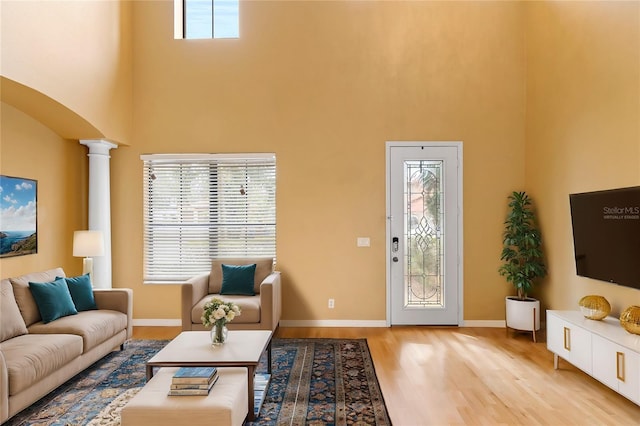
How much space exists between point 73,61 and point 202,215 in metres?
2.29

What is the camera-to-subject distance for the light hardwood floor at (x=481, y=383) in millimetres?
2914

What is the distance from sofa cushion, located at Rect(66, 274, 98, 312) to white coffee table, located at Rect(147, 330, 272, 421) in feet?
4.54

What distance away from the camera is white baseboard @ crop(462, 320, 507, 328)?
525 cm

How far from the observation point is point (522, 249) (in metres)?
4.91

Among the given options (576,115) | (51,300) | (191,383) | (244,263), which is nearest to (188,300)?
(244,263)

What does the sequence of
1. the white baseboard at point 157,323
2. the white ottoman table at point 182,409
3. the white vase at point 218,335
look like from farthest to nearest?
the white baseboard at point 157,323, the white vase at point 218,335, the white ottoman table at point 182,409

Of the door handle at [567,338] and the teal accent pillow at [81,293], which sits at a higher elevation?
the teal accent pillow at [81,293]

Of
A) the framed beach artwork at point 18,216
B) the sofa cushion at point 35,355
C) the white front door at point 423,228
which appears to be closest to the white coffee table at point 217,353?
the sofa cushion at point 35,355

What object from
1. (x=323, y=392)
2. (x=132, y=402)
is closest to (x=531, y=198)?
(x=323, y=392)

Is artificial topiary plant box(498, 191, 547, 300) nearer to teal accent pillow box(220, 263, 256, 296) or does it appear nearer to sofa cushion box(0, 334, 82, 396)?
teal accent pillow box(220, 263, 256, 296)

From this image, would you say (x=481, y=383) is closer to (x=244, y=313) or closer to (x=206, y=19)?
(x=244, y=313)

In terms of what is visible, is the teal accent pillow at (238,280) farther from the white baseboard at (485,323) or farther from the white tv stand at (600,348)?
the white tv stand at (600,348)

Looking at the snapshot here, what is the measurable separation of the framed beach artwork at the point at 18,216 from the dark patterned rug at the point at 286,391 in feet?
4.84

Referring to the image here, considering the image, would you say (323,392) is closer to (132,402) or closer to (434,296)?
(132,402)
